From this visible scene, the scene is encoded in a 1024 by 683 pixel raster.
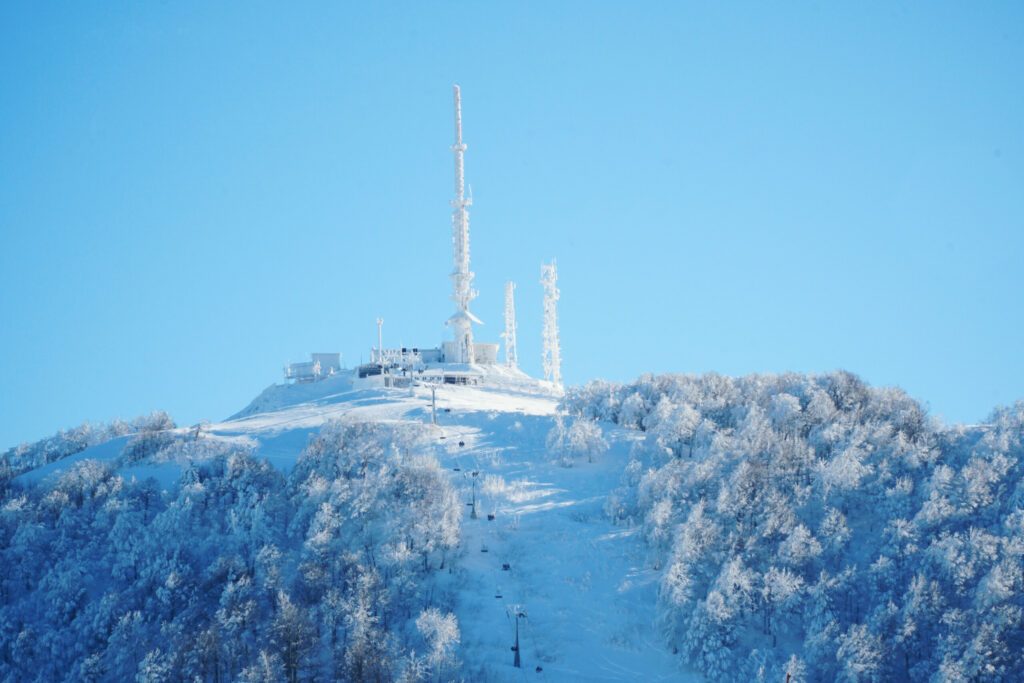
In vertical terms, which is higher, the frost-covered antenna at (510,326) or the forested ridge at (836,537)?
the frost-covered antenna at (510,326)

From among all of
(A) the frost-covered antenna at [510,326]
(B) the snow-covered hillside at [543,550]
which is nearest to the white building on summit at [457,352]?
(A) the frost-covered antenna at [510,326]

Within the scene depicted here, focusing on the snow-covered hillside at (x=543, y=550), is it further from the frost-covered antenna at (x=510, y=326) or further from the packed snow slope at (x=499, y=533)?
the frost-covered antenna at (x=510, y=326)

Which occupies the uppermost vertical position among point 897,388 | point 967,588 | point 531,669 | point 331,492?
point 897,388

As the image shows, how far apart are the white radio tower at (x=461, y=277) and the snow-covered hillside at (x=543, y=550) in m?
28.6

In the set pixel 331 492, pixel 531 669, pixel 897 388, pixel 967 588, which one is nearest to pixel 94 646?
pixel 331 492

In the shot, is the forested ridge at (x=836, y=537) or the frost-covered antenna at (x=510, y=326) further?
the frost-covered antenna at (x=510, y=326)

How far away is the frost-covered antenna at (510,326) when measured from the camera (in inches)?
4257

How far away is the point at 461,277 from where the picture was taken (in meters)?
100

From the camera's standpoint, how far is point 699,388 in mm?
74750

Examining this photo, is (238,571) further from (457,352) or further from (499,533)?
(457,352)

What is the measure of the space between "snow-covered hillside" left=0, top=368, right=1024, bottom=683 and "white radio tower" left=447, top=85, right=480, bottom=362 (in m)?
28.6

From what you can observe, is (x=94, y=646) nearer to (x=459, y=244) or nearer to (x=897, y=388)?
(x=897, y=388)

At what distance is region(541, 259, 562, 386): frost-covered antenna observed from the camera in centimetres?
10712

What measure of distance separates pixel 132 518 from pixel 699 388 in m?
38.5
